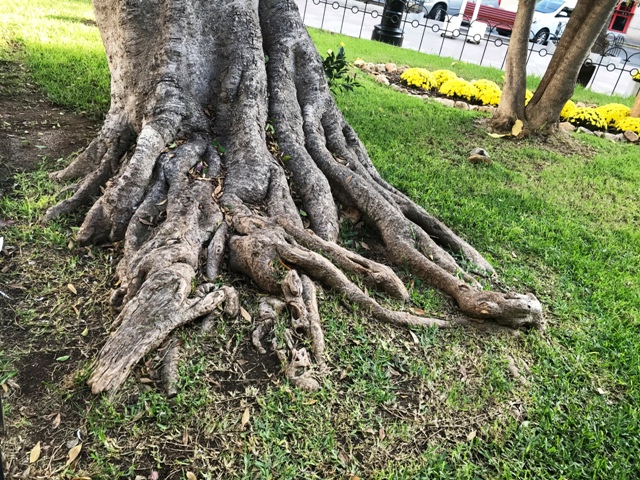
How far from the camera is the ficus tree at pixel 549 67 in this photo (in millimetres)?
6871

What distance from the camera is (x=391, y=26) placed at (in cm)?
1445

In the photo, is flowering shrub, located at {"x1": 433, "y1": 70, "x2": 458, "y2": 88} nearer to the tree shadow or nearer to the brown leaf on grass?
the tree shadow

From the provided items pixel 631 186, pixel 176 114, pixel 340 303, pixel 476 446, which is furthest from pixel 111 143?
pixel 631 186

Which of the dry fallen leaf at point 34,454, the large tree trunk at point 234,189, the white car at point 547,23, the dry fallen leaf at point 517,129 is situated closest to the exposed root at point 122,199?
the large tree trunk at point 234,189

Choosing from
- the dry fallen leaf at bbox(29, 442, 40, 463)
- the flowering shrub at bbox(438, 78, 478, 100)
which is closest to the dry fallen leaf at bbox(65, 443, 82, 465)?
the dry fallen leaf at bbox(29, 442, 40, 463)

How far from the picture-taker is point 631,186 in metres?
6.45

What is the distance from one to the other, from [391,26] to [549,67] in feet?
26.2

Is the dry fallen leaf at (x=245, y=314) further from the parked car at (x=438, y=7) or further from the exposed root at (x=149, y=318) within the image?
the parked car at (x=438, y=7)

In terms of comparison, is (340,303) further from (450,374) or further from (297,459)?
(297,459)

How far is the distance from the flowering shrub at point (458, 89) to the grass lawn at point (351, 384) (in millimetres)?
5386

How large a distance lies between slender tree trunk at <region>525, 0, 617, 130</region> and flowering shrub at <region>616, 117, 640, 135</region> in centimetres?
230

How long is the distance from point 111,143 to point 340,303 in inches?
91.6

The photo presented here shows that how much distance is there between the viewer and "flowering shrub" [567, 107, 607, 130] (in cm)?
895

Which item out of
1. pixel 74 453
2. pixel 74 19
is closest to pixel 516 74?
pixel 74 453
